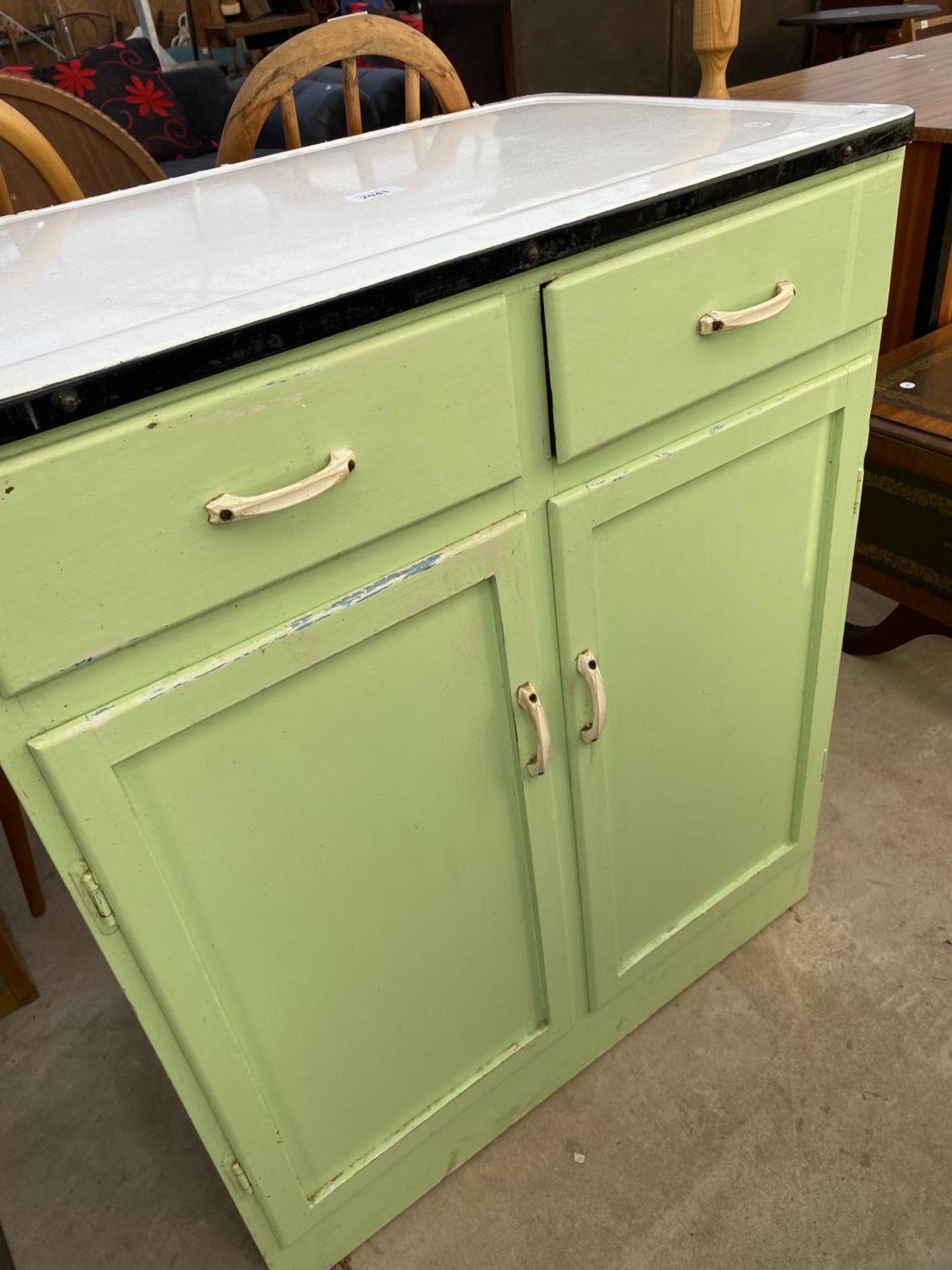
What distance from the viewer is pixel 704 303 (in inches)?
30.0

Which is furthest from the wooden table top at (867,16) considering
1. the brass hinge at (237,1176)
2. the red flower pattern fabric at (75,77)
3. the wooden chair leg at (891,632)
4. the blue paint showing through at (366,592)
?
the brass hinge at (237,1176)

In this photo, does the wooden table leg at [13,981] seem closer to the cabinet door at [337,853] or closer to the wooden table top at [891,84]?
the cabinet door at [337,853]

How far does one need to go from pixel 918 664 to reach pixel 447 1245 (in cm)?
126

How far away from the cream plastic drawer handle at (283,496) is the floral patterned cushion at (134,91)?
3.86 meters

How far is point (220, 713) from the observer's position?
2.19 ft

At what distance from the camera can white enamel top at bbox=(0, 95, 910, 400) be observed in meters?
0.58

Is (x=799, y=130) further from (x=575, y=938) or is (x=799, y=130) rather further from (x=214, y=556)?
(x=575, y=938)

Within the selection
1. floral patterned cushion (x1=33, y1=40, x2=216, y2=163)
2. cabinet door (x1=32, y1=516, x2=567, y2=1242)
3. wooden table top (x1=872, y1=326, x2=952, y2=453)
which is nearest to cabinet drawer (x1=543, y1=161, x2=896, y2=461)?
cabinet door (x1=32, y1=516, x2=567, y2=1242)

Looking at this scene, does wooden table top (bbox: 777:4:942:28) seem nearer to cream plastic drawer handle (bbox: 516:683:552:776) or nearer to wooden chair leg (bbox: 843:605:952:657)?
wooden chair leg (bbox: 843:605:952:657)

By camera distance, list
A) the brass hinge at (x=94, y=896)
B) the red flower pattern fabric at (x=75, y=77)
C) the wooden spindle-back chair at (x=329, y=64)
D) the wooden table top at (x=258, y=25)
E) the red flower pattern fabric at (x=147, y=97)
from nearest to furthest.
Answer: the brass hinge at (x=94, y=896), the wooden spindle-back chair at (x=329, y=64), the red flower pattern fabric at (x=75, y=77), the red flower pattern fabric at (x=147, y=97), the wooden table top at (x=258, y=25)

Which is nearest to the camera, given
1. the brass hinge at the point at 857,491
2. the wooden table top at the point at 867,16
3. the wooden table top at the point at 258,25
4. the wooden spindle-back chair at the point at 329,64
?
the brass hinge at the point at 857,491

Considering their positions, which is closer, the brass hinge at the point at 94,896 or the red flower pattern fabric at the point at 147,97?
the brass hinge at the point at 94,896

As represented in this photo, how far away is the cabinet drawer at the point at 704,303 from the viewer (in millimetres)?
701

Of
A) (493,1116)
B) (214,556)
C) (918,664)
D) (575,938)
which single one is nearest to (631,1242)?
(493,1116)
